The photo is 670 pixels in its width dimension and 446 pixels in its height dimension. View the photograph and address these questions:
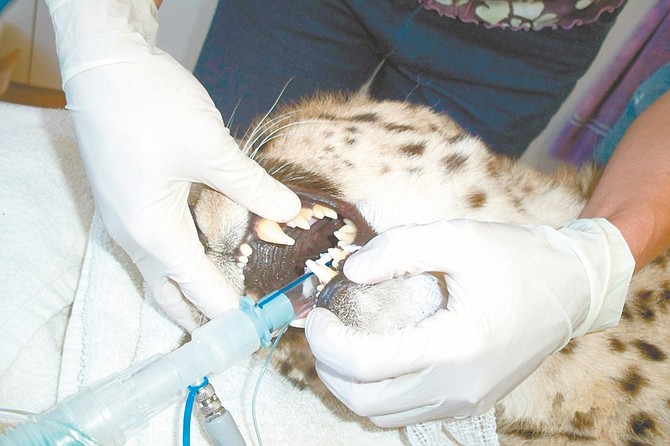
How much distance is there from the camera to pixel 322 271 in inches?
46.1

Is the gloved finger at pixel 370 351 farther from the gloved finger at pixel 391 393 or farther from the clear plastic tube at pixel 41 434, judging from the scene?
the clear plastic tube at pixel 41 434

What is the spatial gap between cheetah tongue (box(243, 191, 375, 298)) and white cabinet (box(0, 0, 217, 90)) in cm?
185

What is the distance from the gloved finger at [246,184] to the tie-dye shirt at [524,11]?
0.70m

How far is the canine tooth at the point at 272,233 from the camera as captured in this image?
123 centimetres

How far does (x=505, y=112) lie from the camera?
1.76 meters

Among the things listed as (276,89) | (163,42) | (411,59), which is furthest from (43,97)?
(411,59)

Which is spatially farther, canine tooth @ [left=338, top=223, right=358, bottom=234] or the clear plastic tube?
canine tooth @ [left=338, top=223, right=358, bottom=234]

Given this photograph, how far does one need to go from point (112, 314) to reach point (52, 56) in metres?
2.41

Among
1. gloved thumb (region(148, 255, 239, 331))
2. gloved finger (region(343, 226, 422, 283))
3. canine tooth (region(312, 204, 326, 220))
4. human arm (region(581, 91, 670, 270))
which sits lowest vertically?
gloved thumb (region(148, 255, 239, 331))

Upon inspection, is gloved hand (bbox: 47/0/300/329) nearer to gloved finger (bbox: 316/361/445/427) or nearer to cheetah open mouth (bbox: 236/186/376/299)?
cheetah open mouth (bbox: 236/186/376/299)

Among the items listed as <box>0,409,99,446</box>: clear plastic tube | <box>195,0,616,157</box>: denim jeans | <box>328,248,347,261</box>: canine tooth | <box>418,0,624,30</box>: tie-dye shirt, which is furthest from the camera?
<box>195,0,616,157</box>: denim jeans

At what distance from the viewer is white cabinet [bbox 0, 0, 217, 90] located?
2.86 meters

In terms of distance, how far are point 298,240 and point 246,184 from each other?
0.63 feet

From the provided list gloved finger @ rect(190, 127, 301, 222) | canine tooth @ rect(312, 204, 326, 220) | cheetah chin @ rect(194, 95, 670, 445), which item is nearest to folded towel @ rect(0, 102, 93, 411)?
cheetah chin @ rect(194, 95, 670, 445)
